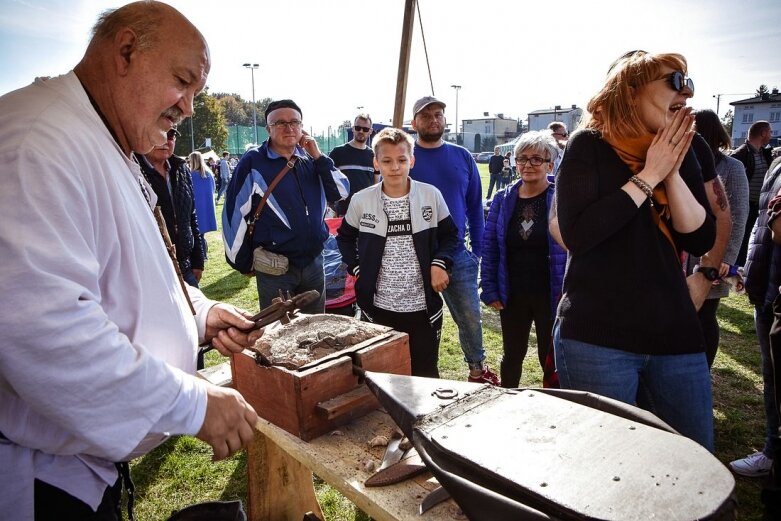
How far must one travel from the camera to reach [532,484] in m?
1.04

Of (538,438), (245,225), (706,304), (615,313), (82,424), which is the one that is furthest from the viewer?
(245,225)

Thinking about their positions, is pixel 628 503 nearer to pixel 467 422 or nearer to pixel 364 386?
pixel 467 422

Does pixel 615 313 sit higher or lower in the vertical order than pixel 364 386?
higher

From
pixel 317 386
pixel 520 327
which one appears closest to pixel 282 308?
pixel 317 386

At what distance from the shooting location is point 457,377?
14.0ft

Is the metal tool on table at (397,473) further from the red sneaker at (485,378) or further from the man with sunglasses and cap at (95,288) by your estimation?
the red sneaker at (485,378)

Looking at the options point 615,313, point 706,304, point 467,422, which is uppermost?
point 615,313

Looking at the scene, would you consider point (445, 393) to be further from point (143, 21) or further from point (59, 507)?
point (143, 21)

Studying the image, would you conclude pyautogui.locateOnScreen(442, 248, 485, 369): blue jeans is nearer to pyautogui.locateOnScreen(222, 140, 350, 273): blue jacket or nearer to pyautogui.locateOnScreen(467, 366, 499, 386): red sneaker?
pyautogui.locateOnScreen(467, 366, 499, 386): red sneaker

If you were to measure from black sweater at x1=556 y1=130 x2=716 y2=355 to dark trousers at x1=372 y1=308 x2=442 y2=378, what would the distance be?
1317 millimetres

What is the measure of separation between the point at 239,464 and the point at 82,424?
8.00 ft

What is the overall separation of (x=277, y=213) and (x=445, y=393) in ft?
8.31

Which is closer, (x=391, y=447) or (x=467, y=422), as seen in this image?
(x=467, y=422)

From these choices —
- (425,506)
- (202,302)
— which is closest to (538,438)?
(425,506)
